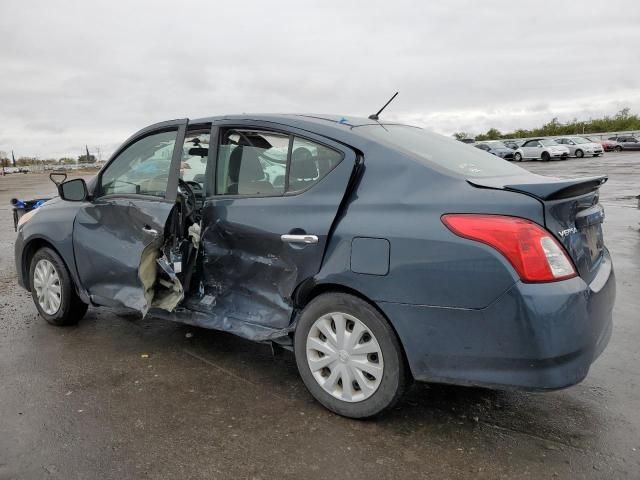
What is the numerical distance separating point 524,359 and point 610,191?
50.6 feet

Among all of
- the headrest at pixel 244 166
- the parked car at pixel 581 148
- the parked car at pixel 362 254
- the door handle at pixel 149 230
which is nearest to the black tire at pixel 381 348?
the parked car at pixel 362 254

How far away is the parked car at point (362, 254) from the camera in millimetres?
2547

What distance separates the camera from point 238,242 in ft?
11.5

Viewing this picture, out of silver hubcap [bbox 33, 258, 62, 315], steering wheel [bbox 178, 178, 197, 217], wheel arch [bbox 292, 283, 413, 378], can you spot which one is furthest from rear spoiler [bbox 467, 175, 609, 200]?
silver hubcap [bbox 33, 258, 62, 315]

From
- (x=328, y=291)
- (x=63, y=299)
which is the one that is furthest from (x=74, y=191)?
(x=328, y=291)

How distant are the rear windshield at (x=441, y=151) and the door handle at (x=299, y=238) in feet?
2.24

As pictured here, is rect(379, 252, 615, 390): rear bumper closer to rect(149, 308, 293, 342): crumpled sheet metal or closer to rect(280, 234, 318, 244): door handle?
rect(280, 234, 318, 244): door handle

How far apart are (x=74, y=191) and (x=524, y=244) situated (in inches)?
139

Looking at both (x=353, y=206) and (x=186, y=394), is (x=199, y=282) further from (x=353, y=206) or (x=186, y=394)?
(x=353, y=206)

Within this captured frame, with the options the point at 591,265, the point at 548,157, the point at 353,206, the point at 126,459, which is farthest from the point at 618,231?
the point at 548,157

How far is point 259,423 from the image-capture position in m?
3.08

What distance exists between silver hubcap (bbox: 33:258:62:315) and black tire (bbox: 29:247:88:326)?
29 millimetres

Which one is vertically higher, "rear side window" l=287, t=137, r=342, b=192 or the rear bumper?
"rear side window" l=287, t=137, r=342, b=192

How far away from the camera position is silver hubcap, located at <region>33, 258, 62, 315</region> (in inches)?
186
